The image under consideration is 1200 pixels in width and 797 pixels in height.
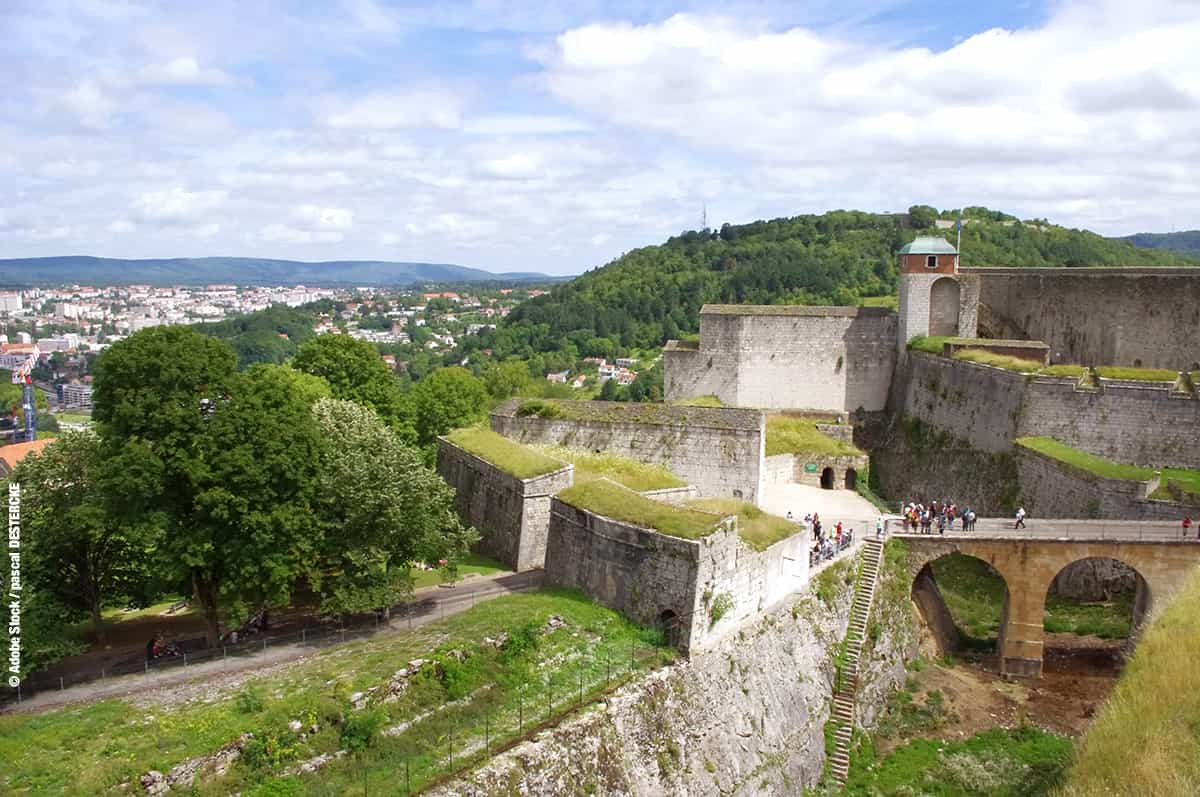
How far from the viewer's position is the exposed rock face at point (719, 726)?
16.8 m

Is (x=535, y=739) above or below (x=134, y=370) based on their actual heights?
below

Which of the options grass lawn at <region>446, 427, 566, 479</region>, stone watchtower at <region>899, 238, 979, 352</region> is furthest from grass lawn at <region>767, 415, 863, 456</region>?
grass lawn at <region>446, 427, 566, 479</region>

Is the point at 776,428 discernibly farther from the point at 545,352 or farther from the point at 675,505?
the point at 545,352

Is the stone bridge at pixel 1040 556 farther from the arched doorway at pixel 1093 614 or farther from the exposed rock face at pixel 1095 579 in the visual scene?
the exposed rock face at pixel 1095 579

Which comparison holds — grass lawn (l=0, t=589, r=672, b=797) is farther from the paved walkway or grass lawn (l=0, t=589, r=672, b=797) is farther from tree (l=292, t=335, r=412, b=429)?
tree (l=292, t=335, r=412, b=429)

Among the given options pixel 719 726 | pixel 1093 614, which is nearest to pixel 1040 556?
pixel 1093 614

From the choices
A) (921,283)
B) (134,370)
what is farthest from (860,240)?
(134,370)

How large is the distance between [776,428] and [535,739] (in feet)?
84.3

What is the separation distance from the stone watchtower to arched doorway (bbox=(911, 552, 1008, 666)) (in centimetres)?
1266

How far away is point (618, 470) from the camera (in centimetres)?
2997

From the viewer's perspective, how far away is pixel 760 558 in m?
22.7

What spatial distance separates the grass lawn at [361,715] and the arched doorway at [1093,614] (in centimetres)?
1487

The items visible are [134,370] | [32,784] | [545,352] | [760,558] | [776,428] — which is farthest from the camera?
[545,352]

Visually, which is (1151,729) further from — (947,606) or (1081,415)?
(1081,415)
